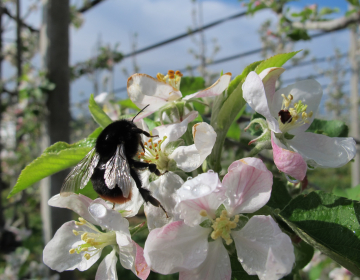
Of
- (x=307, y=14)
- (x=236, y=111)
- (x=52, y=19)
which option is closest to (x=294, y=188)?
(x=236, y=111)

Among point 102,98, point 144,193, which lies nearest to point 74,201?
point 144,193

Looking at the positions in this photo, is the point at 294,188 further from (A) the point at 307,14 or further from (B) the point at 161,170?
(A) the point at 307,14

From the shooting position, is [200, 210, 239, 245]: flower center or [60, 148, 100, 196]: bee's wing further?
[60, 148, 100, 196]: bee's wing

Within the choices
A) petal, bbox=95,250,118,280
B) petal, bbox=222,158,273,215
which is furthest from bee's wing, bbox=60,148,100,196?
petal, bbox=222,158,273,215

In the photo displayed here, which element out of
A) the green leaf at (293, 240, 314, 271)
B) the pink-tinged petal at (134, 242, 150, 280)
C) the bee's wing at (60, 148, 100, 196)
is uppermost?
the bee's wing at (60, 148, 100, 196)

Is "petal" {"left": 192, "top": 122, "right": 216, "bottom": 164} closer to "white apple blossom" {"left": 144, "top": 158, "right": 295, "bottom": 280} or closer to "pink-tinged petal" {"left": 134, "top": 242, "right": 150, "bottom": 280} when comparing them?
"white apple blossom" {"left": 144, "top": 158, "right": 295, "bottom": 280}

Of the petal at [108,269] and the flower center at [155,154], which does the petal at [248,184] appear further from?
the petal at [108,269]
